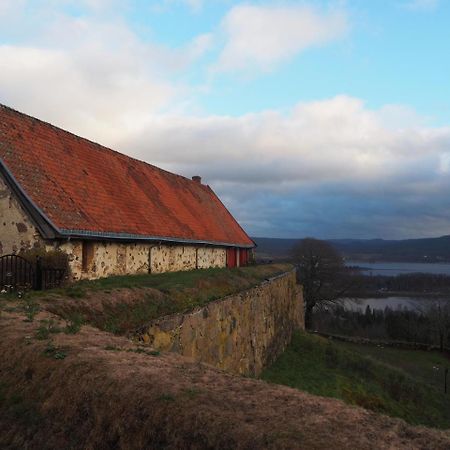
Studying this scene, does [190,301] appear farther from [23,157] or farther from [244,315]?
[23,157]

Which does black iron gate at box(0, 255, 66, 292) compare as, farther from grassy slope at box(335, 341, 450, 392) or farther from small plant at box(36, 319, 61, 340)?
grassy slope at box(335, 341, 450, 392)

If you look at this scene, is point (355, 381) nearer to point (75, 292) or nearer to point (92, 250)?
point (92, 250)

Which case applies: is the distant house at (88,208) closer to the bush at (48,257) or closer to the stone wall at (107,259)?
the stone wall at (107,259)

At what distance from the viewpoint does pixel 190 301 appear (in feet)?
34.3

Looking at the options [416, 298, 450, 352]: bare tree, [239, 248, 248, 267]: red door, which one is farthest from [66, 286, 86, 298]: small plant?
[416, 298, 450, 352]: bare tree

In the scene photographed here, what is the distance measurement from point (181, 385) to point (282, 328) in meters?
16.5

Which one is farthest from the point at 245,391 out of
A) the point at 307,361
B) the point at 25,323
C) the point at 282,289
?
the point at 282,289

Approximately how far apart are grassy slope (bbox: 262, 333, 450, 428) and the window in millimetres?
6719

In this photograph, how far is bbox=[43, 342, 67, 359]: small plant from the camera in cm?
504

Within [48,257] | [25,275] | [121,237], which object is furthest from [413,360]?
[25,275]

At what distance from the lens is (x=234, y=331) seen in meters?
12.3

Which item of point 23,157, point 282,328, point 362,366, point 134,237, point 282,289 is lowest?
point 362,366

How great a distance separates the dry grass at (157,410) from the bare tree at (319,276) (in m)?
40.9

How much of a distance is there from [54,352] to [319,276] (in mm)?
41822
